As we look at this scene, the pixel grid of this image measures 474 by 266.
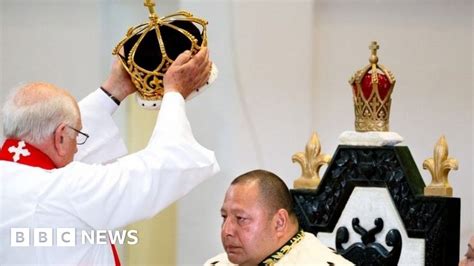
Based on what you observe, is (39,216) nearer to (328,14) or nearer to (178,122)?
(178,122)

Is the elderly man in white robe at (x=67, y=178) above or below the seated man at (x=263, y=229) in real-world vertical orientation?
above

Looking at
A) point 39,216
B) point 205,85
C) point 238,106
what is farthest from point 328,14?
point 39,216

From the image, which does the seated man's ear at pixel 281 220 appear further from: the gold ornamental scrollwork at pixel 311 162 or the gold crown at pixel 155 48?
the gold ornamental scrollwork at pixel 311 162

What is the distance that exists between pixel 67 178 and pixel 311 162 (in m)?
2.16

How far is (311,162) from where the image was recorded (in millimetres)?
5320

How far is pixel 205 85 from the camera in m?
3.66

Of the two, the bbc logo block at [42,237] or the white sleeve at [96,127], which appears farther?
the white sleeve at [96,127]

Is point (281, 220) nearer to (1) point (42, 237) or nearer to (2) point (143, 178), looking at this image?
(2) point (143, 178)

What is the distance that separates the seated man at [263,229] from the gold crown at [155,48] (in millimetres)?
671

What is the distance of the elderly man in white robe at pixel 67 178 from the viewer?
131 inches

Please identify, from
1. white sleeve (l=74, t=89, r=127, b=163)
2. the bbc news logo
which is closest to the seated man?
white sleeve (l=74, t=89, r=127, b=163)

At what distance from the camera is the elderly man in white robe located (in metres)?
3.33

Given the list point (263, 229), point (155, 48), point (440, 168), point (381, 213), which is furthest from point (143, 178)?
point (440, 168)

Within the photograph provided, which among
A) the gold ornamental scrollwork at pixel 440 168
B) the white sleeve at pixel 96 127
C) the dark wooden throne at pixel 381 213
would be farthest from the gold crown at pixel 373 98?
the white sleeve at pixel 96 127
